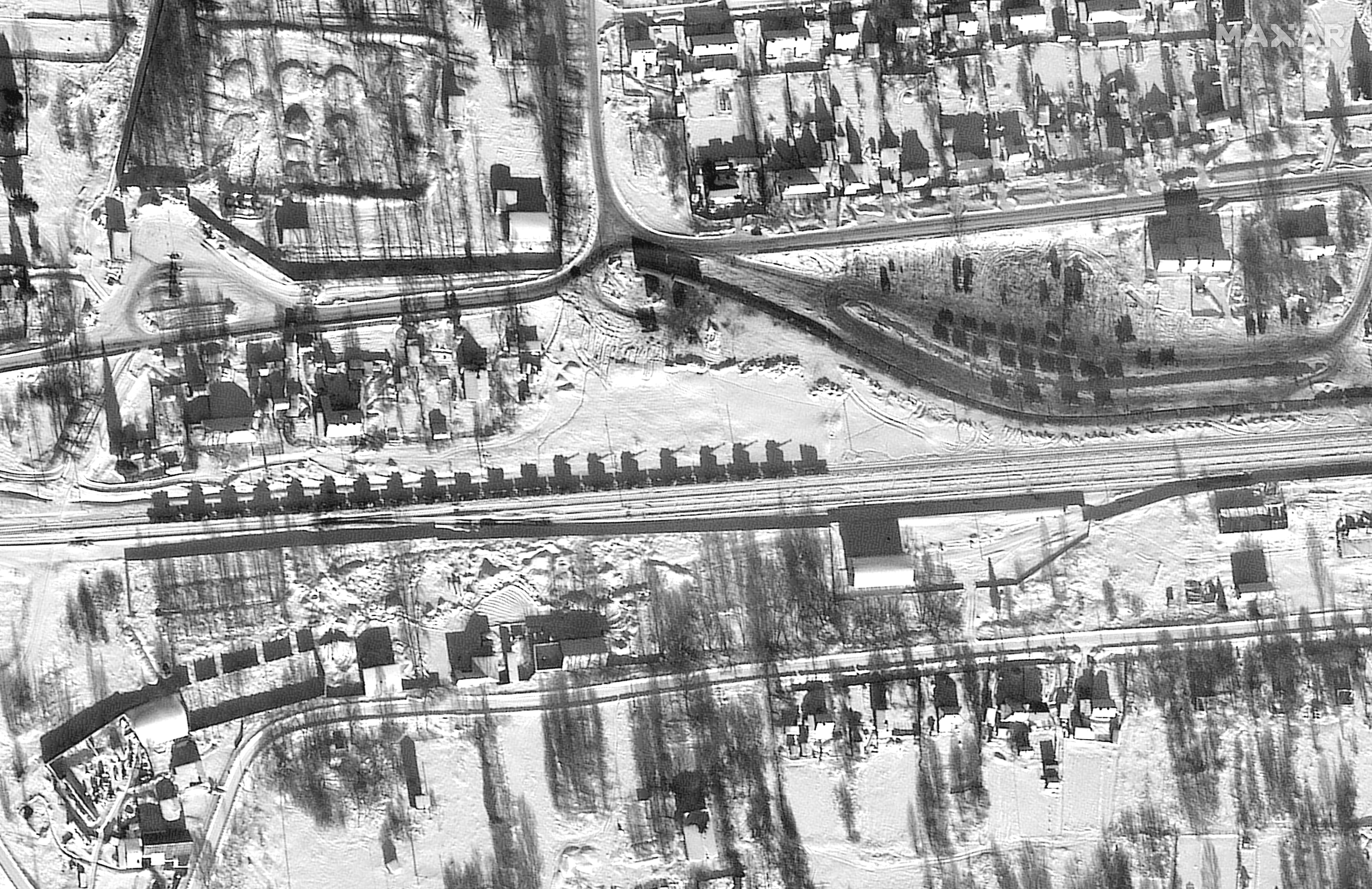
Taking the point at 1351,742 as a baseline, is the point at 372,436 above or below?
above

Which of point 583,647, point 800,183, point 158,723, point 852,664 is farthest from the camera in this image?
point 800,183


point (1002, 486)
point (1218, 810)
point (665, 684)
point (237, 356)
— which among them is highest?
point (237, 356)

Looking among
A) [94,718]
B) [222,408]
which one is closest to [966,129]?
[222,408]

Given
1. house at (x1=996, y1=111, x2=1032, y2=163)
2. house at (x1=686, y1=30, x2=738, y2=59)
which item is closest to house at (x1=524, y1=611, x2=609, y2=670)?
house at (x1=686, y1=30, x2=738, y2=59)

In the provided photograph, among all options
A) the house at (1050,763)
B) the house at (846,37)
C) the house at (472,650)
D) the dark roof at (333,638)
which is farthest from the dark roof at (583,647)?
the house at (846,37)

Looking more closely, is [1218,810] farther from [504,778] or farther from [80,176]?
[80,176]

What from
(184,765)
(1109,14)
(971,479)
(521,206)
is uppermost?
(1109,14)

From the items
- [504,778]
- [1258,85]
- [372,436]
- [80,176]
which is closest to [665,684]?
[504,778]

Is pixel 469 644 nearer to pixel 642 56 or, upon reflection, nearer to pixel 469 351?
pixel 469 351
